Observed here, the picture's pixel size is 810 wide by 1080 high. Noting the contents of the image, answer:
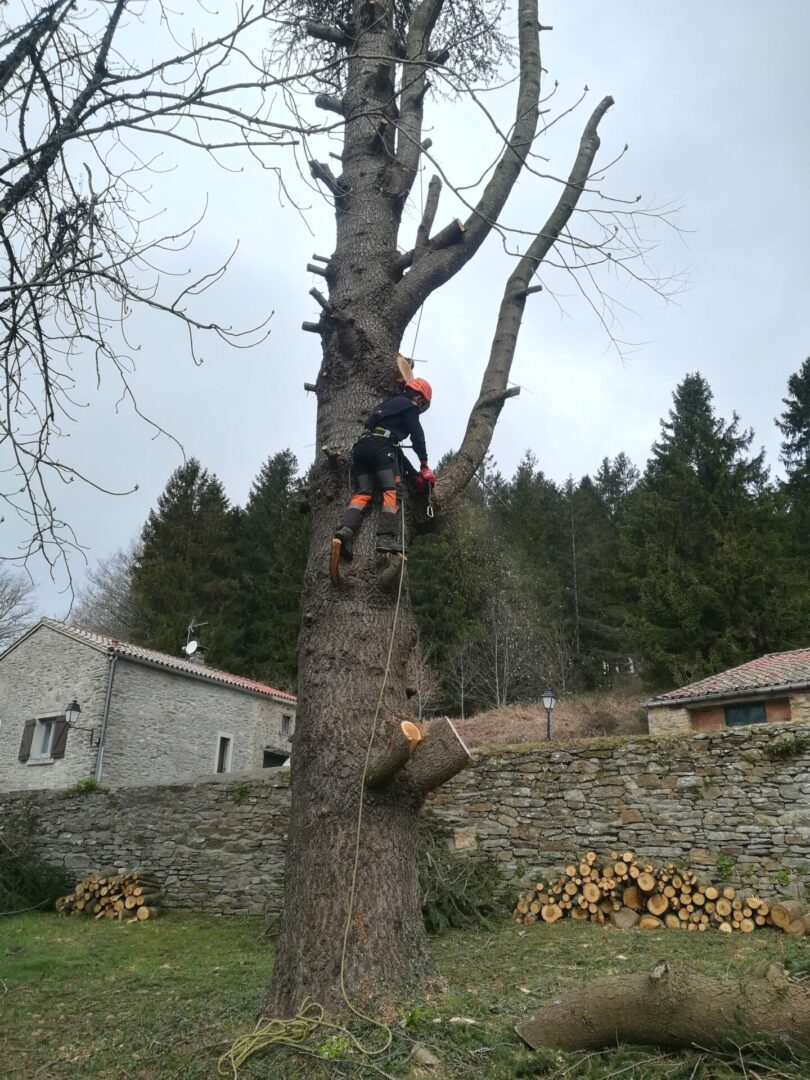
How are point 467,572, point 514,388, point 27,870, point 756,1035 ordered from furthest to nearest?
1. point 467,572
2. point 27,870
3. point 514,388
4. point 756,1035

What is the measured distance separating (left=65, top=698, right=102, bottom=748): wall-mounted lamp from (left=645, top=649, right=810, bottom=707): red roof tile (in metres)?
12.4

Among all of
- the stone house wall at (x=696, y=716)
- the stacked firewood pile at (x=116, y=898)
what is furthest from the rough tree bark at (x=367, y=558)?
the stone house wall at (x=696, y=716)

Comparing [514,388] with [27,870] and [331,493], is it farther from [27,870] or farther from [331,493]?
[27,870]

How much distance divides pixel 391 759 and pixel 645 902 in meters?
5.60

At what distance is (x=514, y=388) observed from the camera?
503 centimetres

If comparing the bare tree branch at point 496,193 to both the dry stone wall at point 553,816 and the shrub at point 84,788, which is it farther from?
the shrub at point 84,788

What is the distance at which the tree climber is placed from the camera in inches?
162

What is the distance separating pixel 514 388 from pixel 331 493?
1523 mm

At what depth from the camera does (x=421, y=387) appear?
4.71m

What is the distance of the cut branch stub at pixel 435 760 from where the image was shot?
353cm

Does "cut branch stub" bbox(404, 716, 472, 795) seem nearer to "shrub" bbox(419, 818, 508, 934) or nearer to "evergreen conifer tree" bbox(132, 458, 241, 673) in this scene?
"shrub" bbox(419, 818, 508, 934)

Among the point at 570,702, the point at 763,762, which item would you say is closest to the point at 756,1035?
the point at 763,762

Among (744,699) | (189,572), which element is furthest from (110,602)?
(744,699)

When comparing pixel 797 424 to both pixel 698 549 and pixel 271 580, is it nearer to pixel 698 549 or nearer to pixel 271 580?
pixel 698 549
